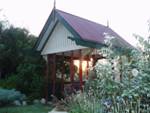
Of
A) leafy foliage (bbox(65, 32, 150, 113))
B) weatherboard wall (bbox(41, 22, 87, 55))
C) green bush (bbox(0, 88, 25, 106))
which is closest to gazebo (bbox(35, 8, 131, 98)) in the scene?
weatherboard wall (bbox(41, 22, 87, 55))

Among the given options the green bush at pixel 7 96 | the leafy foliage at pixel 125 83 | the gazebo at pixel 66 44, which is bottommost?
the green bush at pixel 7 96

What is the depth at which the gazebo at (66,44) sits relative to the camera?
11.9m

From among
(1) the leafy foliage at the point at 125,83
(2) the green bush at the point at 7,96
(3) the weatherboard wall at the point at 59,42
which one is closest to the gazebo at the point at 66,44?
(3) the weatherboard wall at the point at 59,42

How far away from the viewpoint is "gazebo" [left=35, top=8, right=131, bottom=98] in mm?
11891

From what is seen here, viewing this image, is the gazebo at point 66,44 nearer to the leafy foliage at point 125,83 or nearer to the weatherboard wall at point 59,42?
the weatherboard wall at point 59,42

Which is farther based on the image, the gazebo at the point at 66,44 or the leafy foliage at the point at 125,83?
the gazebo at the point at 66,44

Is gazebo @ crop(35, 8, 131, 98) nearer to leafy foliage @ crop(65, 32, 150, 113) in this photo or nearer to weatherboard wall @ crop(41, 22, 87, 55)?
weatherboard wall @ crop(41, 22, 87, 55)

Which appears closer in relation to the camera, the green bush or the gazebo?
the green bush

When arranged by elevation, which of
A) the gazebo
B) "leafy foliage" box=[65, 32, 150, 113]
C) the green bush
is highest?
the gazebo

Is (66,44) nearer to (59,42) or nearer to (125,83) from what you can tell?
(59,42)

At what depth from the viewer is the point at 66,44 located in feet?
42.2

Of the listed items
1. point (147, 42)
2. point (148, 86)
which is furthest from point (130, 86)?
point (147, 42)

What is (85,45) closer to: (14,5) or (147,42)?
(147,42)

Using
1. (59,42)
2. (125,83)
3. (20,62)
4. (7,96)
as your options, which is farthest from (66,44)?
(125,83)
